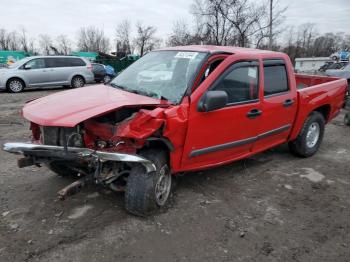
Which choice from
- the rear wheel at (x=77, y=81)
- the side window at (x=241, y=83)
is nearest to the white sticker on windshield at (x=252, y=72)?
the side window at (x=241, y=83)

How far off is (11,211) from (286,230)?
3.01m

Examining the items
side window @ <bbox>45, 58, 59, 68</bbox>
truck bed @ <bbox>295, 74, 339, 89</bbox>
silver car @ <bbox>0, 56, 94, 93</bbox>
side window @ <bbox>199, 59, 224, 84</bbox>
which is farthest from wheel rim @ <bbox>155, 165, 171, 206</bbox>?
side window @ <bbox>45, 58, 59, 68</bbox>

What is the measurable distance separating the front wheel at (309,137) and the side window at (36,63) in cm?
1306

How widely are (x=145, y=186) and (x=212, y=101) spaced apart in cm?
114

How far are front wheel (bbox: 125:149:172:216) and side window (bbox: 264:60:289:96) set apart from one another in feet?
6.46

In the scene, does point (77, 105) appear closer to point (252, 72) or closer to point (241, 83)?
point (241, 83)

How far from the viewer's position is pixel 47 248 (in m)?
3.19

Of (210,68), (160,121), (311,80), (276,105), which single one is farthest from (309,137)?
(160,121)

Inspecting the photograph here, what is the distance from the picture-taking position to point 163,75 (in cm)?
428

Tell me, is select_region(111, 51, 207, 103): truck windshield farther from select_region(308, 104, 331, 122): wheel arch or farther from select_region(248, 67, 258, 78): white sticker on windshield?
select_region(308, 104, 331, 122): wheel arch

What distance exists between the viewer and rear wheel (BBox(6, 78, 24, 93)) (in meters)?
15.2

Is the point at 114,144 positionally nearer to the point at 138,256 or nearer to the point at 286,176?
the point at 138,256

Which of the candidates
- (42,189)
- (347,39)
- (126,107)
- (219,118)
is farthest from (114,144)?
(347,39)

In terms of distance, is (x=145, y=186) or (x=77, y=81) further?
(x=77, y=81)
